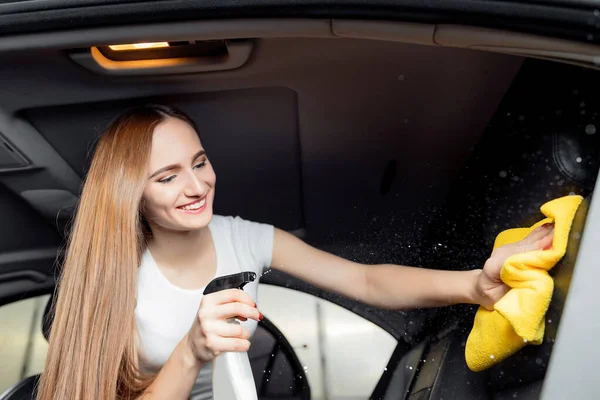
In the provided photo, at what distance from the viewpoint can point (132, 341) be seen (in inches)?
54.0

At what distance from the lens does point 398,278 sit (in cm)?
145

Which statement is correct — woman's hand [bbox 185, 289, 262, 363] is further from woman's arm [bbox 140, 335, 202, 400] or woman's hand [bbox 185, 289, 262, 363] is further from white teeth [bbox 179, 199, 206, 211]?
white teeth [bbox 179, 199, 206, 211]

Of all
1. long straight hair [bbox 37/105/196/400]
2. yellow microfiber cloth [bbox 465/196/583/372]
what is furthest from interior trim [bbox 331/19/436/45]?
long straight hair [bbox 37/105/196/400]

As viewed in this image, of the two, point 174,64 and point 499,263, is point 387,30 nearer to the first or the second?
point 499,263

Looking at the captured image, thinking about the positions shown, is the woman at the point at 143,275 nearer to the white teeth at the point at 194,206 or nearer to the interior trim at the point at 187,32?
the white teeth at the point at 194,206

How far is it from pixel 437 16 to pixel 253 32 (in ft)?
0.91

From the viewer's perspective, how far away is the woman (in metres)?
1.32

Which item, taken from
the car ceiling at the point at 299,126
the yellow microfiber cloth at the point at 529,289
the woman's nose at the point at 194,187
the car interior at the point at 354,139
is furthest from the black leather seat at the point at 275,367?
the yellow microfiber cloth at the point at 529,289

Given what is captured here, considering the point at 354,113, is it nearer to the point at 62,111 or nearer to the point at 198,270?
the point at 198,270

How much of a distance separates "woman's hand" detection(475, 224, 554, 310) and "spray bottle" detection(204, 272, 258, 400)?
1.28ft

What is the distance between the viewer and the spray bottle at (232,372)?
3.45ft

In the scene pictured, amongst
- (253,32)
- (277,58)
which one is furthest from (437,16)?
(277,58)

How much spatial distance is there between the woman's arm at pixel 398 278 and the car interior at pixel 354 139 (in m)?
0.09

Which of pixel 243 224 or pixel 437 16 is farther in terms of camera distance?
pixel 243 224
